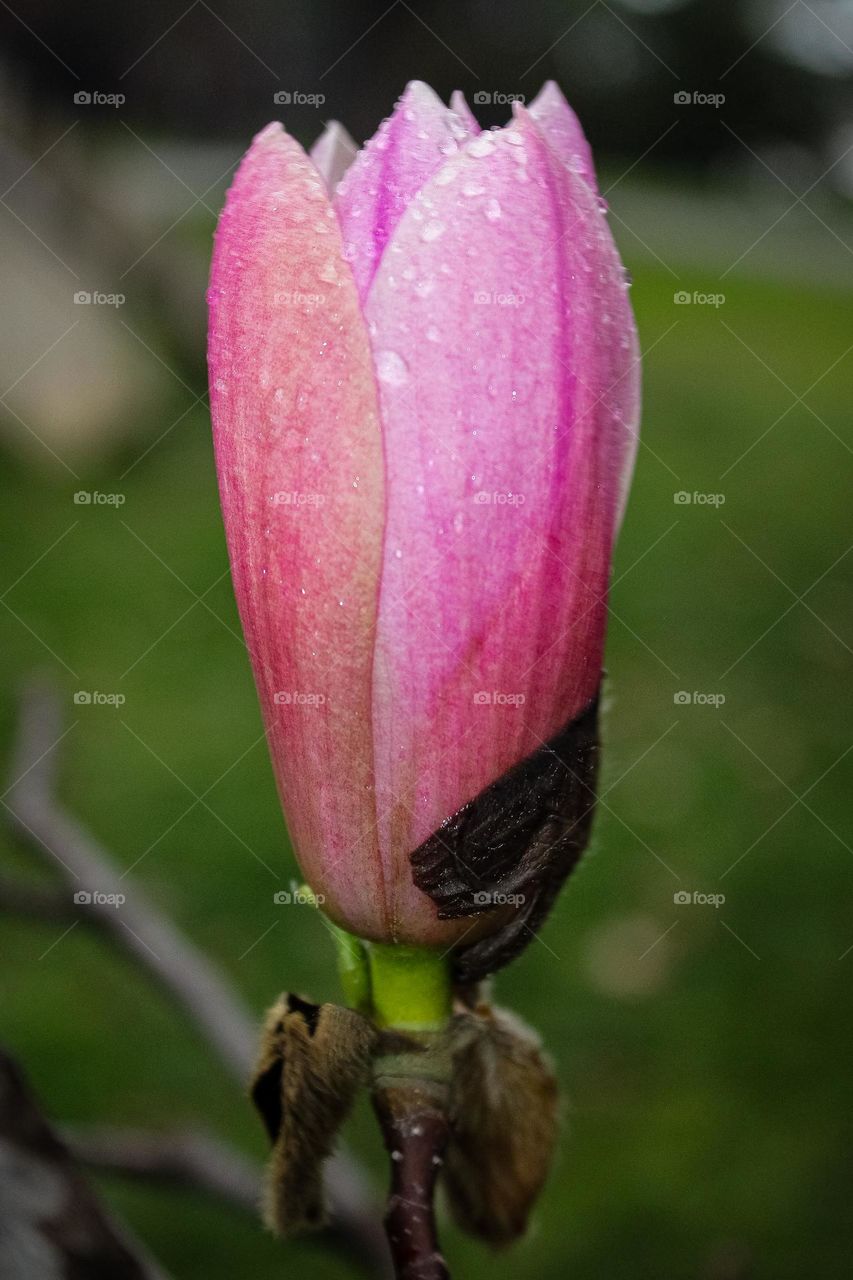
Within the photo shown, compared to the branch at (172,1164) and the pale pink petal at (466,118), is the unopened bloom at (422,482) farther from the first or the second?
the branch at (172,1164)

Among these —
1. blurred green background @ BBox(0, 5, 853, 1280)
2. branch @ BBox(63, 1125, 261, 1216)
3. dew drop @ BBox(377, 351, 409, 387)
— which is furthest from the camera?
blurred green background @ BBox(0, 5, 853, 1280)

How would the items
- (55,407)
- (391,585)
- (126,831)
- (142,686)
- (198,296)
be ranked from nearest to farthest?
(391,585) → (126,831) → (142,686) → (55,407) → (198,296)

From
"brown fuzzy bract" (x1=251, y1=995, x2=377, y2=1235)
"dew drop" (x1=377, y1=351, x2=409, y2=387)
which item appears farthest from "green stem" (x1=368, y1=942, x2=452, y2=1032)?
"dew drop" (x1=377, y1=351, x2=409, y2=387)

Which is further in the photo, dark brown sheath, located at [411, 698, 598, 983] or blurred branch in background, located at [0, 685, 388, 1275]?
blurred branch in background, located at [0, 685, 388, 1275]

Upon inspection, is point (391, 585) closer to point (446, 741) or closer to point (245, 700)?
point (446, 741)

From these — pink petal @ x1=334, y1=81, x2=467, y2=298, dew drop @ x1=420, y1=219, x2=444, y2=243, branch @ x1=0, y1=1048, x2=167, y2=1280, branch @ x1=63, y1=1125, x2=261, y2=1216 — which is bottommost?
branch @ x1=63, y1=1125, x2=261, y2=1216

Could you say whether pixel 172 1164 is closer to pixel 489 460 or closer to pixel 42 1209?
pixel 42 1209

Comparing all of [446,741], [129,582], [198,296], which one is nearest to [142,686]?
[129,582]

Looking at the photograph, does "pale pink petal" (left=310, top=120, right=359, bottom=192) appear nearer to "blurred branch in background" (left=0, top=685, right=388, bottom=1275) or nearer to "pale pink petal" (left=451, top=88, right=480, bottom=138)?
"pale pink petal" (left=451, top=88, right=480, bottom=138)
